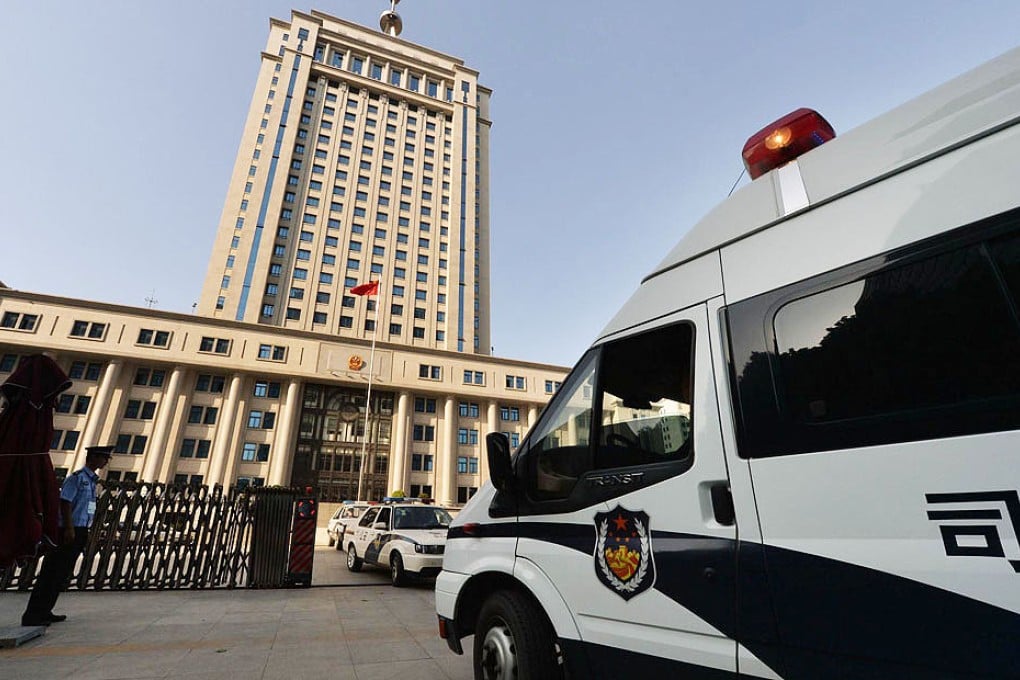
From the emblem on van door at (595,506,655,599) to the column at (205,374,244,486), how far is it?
40055mm

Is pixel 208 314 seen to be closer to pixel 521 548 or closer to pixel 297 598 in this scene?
pixel 297 598

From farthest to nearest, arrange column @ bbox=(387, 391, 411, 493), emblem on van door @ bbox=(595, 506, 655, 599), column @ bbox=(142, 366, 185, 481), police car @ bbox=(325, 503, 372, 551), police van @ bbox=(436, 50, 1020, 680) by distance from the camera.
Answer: column @ bbox=(387, 391, 411, 493)
column @ bbox=(142, 366, 185, 481)
police car @ bbox=(325, 503, 372, 551)
emblem on van door @ bbox=(595, 506, 655, 599)
police van @ bbox=(436, 50, 1020, 680)

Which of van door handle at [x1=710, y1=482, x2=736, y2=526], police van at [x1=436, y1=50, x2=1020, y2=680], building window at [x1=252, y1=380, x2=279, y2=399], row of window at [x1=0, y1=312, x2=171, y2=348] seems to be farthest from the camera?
building window at [x1=252, y1=380, x2=279, y2=399]

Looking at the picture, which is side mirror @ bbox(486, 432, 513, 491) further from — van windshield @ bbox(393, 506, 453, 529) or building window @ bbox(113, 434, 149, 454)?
building window @ bbox(113, 434, 149, 454)

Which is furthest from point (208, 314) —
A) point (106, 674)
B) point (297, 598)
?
point (106, 674)

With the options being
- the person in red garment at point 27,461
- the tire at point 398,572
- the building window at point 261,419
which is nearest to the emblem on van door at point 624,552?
the person in red garment at point 27,461

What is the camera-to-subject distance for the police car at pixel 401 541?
8.84 metres

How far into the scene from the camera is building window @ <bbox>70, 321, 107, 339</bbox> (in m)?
34.3

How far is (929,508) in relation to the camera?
52.6 inches

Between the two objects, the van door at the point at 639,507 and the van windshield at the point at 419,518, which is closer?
the van door at the point at 639,507

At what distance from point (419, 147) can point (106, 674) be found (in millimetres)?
60569

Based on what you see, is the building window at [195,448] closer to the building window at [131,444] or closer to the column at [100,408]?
the building window at [131,444]

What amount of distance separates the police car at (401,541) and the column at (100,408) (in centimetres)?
3360

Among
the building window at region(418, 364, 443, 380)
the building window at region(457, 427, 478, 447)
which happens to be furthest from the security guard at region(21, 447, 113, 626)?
the building window at region(457, 427, 478, 447)
